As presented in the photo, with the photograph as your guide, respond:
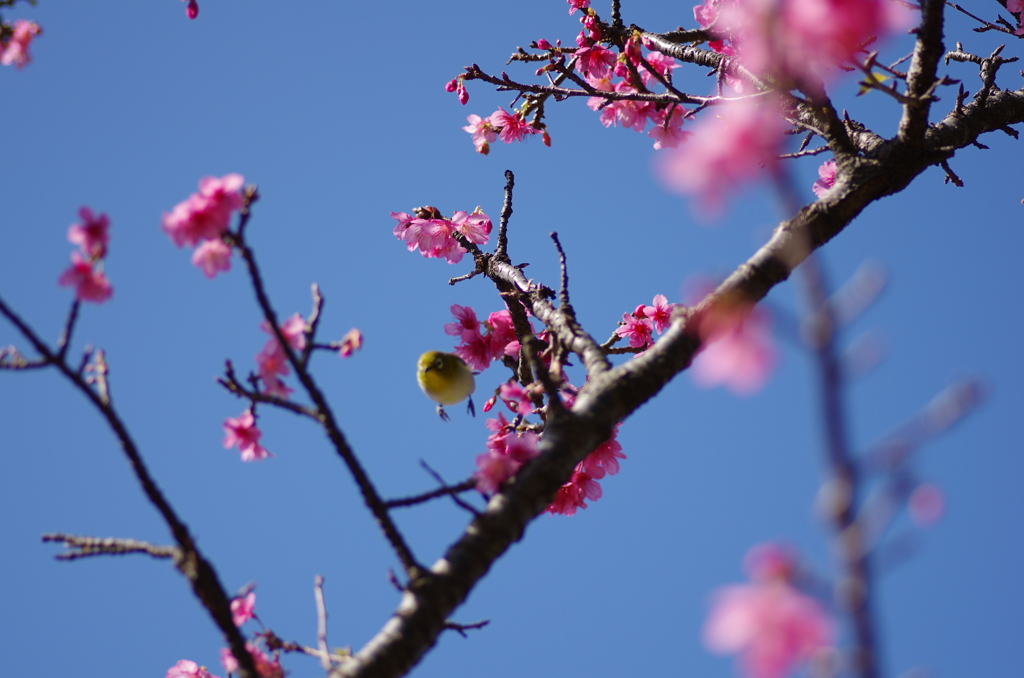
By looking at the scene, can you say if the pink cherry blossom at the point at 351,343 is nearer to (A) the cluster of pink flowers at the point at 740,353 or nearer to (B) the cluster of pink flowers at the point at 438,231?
(A) the cluster of pink flowers at the point at 740,353

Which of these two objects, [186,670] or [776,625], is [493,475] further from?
[186,670]

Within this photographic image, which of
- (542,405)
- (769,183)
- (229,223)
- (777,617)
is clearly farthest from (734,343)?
(542,405)

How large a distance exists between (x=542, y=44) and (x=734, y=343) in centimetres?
368

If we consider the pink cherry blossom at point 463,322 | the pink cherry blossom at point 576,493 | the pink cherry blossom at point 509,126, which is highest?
the pink cherry blossom at point 509,126

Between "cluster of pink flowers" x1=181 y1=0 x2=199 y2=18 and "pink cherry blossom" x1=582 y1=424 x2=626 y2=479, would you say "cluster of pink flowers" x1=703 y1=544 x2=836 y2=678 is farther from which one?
"cluster of pink flowers" x1=181 y1=0 x2=199 y2=18

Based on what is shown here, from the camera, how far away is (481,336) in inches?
166

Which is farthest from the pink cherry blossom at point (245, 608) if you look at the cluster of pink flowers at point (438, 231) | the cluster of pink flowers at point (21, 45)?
the cluster of pink flowers at point (21, 45)

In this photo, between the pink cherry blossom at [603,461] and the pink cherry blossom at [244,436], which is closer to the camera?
the pink cherry blossom at [244,436]

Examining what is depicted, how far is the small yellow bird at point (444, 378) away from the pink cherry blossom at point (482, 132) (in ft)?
6.77

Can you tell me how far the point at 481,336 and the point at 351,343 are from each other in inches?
76.8

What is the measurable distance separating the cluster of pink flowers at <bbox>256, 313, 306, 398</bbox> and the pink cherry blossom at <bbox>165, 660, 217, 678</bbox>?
1720 mm

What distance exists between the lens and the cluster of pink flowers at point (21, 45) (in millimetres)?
5502

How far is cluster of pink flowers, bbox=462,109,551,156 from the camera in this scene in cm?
500

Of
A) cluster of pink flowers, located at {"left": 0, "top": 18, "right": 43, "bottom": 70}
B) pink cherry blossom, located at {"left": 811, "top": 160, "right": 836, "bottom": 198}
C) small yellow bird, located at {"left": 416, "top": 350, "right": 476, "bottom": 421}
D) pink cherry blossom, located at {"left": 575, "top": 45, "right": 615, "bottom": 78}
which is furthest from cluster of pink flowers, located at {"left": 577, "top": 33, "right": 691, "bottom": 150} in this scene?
cluster of pink flowers, located at {"left": 0, "top": 18, "right": 43, "bottom": 70}
